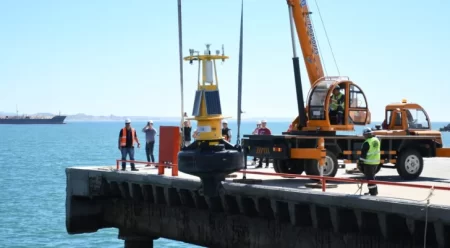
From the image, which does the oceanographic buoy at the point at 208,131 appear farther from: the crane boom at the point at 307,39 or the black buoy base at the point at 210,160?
the crane boom at the point at 307,39

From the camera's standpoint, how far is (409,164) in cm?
2019

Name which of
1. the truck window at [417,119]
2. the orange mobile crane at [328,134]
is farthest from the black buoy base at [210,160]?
the truck window at [417,119]

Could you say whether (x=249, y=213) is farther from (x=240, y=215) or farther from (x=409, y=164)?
(x=409, y=164)

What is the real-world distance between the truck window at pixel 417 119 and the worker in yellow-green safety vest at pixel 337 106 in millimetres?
2647

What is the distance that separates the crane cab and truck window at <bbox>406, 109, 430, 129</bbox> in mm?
2038

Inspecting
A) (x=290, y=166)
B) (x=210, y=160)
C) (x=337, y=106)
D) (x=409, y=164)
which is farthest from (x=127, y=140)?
(x=210, y=160)

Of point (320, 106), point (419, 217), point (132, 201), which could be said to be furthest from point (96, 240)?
point (419, 217)

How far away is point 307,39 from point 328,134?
9.28ft

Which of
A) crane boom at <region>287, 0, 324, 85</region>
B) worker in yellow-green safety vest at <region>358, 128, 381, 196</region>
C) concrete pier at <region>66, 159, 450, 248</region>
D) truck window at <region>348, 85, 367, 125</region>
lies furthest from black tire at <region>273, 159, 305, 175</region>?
worker in yellow-green safety vest at <region>358, 128, 381, 196</region>

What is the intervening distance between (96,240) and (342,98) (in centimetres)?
1529

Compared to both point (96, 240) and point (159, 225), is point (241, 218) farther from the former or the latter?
point (96, 240)

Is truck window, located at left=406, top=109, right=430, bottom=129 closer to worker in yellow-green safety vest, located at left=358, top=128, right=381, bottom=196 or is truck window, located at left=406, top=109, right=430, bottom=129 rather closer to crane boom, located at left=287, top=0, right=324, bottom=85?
crane boom, located at left=287, top=0, right=324, bottom=85

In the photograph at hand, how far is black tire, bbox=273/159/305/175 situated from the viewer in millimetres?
20438

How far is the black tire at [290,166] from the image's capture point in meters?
20.4
